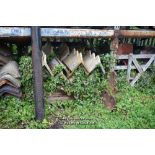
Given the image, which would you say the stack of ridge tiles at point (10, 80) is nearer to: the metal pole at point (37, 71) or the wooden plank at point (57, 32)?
the metal pole at point (37, 71)

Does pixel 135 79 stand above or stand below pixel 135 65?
below

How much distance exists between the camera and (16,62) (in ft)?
26.9

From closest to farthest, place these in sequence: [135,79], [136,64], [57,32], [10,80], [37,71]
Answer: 1. [37,71]
2. [10,80]
3. [57,32]
4. [136,64]
5. [135,79]

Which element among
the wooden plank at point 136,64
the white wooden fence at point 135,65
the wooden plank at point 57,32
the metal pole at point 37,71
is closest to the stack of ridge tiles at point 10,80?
the metal pole at point 37,71

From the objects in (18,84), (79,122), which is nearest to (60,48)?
(18,84)

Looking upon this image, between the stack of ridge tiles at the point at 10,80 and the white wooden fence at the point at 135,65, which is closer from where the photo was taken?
the stack of ridge tiles at the point at 10,80

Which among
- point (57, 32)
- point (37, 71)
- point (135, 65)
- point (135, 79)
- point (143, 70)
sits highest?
point (57, 32)

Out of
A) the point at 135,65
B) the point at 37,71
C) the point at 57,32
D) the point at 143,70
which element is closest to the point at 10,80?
the point at 37,71

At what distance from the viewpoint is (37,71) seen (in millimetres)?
6512

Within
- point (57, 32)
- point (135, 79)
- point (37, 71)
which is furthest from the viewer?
point (135, 79)

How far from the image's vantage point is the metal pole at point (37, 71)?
6.29m

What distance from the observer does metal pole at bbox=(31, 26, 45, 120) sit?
629 cm

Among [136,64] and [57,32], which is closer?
[57,32]

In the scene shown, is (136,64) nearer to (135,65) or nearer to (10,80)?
(135,65)
